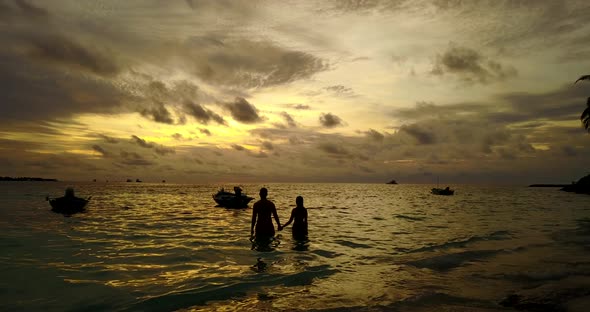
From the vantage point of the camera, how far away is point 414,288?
1041 centimetres

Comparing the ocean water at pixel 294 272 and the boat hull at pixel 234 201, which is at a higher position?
the boat hull at pixel 234 201

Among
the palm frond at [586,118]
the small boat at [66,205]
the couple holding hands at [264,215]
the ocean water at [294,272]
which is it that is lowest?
the ocean water at [294,272]

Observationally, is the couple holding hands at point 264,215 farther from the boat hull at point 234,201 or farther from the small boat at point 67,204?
the small boat at point 67,204

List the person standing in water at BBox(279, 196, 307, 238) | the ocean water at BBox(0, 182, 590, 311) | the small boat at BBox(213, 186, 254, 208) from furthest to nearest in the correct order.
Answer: the small boat at BBox(213, 186, 254, 208)
the person standing in water at BBox(279, 196, 307, 238)
the ocean water at BBox(0, 182, 590, 311)

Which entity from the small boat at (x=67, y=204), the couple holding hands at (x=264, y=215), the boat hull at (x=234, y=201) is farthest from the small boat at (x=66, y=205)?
the couple holding hands at (x=264, y=215)

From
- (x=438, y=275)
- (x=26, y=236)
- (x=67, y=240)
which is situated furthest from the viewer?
(x=26, y=236)

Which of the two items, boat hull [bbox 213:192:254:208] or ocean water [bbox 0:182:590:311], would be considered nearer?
ocean water [bbox 0:182:590:311]

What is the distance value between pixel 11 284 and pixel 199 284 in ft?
19.6

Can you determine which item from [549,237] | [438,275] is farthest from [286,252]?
[549,237]

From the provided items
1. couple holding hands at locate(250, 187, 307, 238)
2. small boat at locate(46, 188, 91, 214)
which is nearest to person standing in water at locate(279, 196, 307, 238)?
couple holding hands at locate(250, 187, 307, 238)

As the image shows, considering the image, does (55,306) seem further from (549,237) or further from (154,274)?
(549,237)

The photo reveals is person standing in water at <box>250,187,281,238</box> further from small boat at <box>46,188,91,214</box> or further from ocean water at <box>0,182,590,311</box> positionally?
small boat at <box>46,188,91,214</box>

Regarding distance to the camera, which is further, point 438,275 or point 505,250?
point 505,250

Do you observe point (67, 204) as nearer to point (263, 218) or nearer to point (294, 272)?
point (263, 218)
